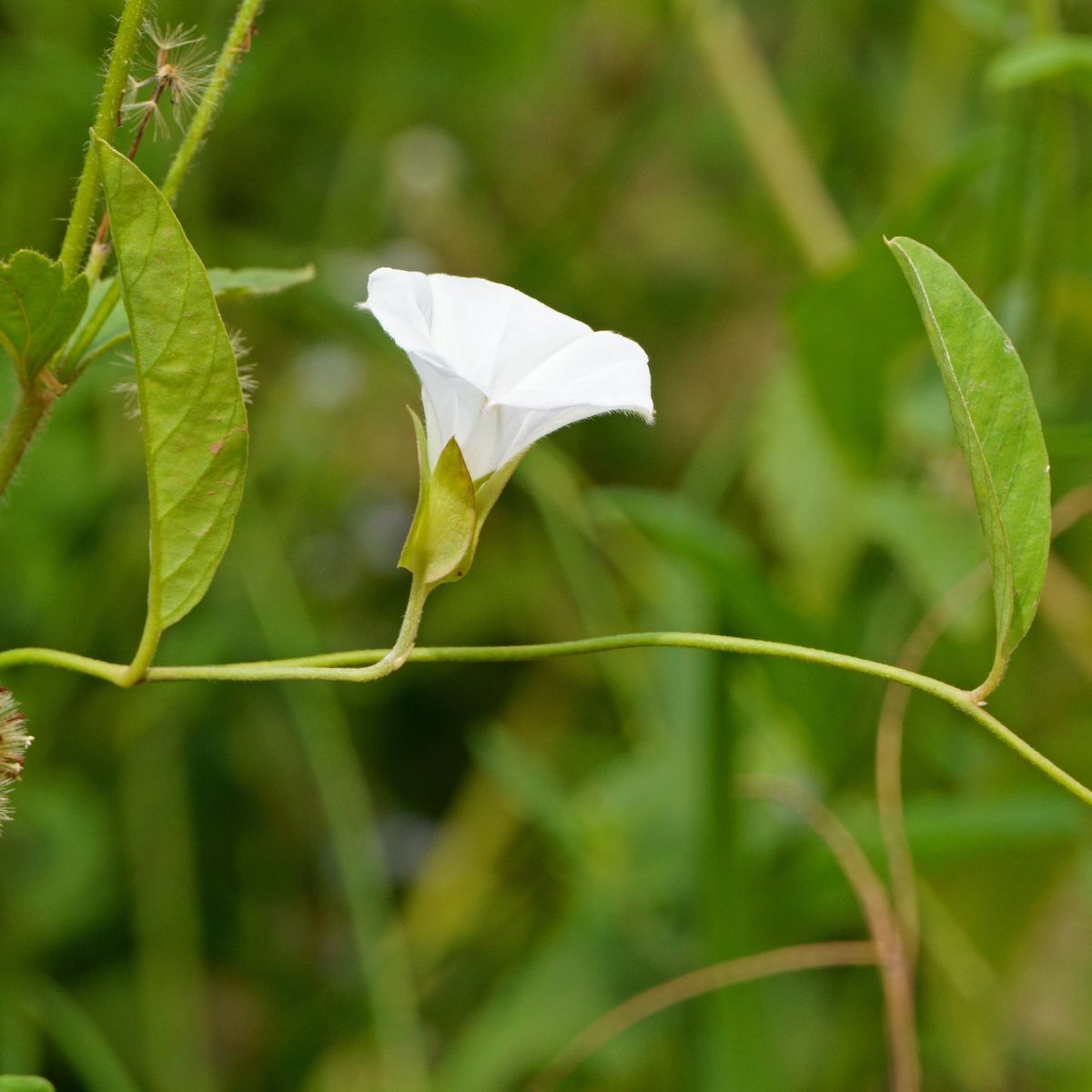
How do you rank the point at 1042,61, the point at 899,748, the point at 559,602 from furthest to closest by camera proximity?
1. the point at 559,602
2. the point at 899,748
3. the point at 1042,61

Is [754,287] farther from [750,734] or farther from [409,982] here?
[409,982]

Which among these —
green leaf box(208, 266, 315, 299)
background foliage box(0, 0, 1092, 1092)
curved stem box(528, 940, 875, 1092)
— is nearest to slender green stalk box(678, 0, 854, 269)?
background foliage box(0, 0, 1092, 1092)

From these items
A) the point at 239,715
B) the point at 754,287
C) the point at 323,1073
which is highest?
the point at 754,287

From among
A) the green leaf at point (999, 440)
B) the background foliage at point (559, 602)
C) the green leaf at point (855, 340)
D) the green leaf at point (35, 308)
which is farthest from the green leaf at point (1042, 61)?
the green leaf at point (35, 308)

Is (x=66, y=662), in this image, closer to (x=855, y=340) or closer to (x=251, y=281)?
(x=251, y=281)

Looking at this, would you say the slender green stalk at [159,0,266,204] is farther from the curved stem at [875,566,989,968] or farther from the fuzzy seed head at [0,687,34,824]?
the curved stem at [875,566,989,968]

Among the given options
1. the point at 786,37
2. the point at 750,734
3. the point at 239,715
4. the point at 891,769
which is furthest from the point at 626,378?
the point at 786,37

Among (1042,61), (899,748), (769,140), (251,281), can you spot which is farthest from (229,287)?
(769,140)
